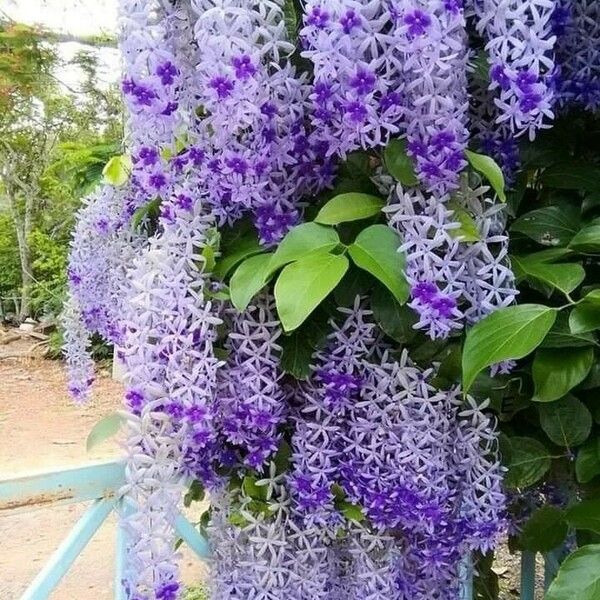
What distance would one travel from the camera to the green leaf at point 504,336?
1.64 ft

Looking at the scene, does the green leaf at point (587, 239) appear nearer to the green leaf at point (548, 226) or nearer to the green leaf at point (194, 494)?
the green leaf at point (548, 226)

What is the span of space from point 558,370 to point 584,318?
0.17ft

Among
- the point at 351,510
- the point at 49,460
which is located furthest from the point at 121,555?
the point at 49,460

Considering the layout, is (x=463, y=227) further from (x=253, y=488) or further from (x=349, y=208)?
(x=253, y=488)

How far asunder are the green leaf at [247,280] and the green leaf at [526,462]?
0.28 meters

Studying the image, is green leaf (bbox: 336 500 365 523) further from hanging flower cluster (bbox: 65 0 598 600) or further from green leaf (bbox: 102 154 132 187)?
green leaf (bbox: 102 154 132 187)

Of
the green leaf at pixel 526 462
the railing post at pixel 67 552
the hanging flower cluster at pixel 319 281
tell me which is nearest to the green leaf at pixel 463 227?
the hanging flower cluster at pixel 319 281

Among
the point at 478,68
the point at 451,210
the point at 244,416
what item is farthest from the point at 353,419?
the point at 478,68

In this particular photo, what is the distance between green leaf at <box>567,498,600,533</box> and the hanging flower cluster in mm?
67

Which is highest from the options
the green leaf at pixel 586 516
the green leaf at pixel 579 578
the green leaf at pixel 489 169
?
the green leaf at pixel 489 169

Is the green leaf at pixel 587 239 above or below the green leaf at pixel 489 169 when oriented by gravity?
below

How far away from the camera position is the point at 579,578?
0.52m

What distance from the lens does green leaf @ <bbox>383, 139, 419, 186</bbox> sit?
52 cm

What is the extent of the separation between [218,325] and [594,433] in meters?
0.36
